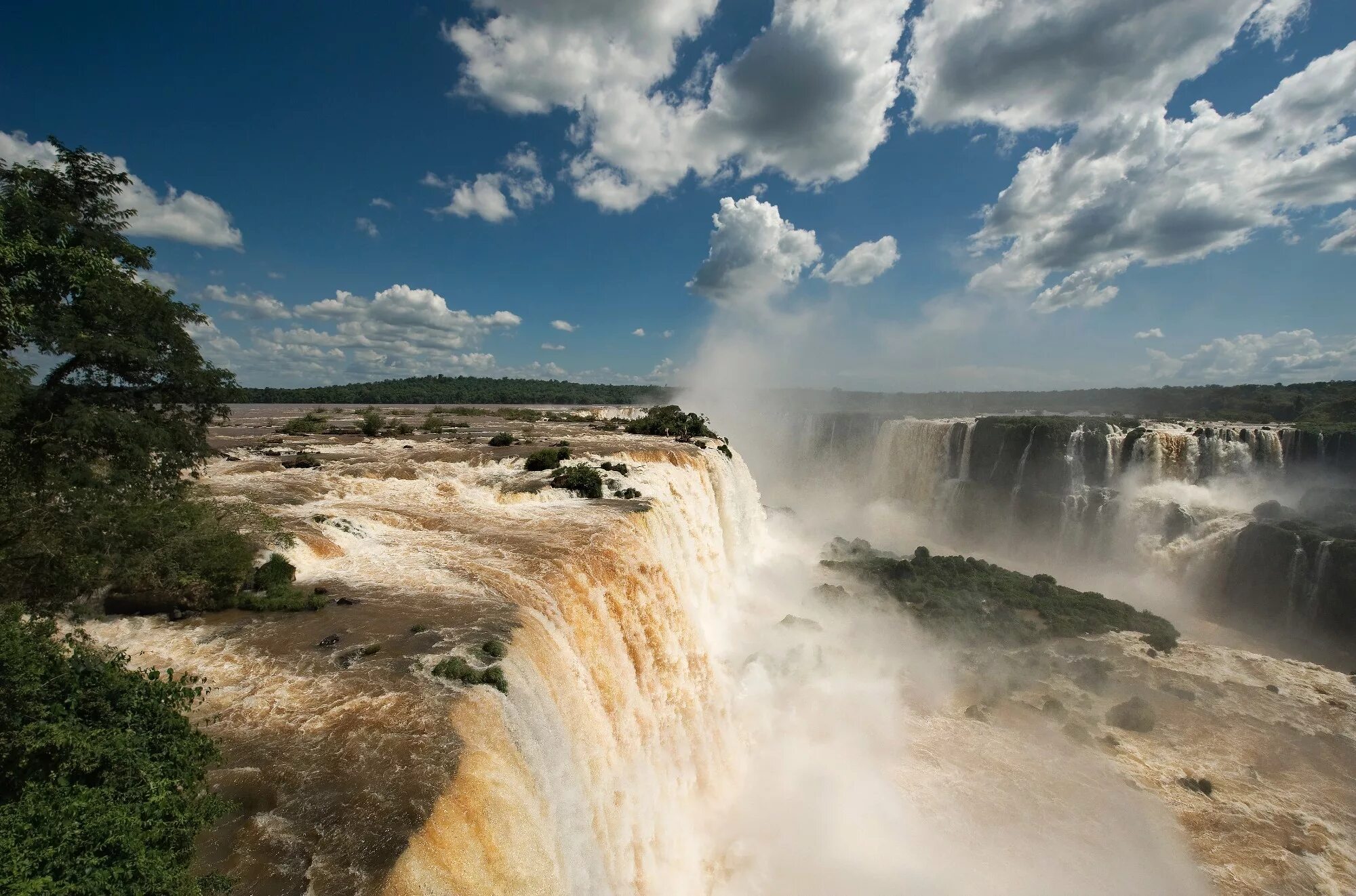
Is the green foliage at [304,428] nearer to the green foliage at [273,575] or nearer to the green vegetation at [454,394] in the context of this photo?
the green foliage at [273,575]

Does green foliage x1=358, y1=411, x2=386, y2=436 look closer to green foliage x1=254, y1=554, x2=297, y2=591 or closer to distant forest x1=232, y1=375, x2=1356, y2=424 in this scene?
distant forest x1=232, y1=375, x2=1356, y2=424

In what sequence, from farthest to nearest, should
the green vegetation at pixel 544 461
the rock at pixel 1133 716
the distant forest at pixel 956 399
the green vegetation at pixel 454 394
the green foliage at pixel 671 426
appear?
the green vegetation at pixel 454 394 < the distant forest at pixel 956 399 < the green foliage at pixel 671 426 < the green vegetation at pixel 544 461 < the rock at pixel 1133 716

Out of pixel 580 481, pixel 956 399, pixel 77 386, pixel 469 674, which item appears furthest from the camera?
pixel 956 399

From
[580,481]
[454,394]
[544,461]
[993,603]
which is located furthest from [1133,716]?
[454,394]

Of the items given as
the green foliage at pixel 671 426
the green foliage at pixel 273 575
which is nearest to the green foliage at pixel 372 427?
the green foliage at pixel 671 426

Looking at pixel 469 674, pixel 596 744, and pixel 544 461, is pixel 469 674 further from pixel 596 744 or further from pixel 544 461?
pixel 544 461
